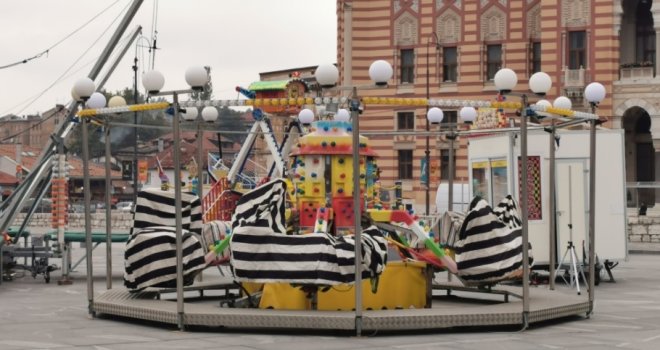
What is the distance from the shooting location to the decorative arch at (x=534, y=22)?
54719mm

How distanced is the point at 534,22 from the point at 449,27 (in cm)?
388

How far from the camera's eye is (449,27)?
184 ft

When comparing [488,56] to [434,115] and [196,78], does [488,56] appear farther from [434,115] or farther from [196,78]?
[196,78]

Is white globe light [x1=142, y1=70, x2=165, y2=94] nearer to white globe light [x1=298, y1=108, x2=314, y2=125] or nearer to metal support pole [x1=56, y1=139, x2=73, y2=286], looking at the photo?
white globe light [x1=298, y1=108, x2=314, y2=125]

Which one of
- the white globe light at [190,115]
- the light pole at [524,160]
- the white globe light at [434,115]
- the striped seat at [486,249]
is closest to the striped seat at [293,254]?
the light pole at [524,160]

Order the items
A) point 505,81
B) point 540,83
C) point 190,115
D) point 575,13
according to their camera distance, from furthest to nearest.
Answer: point 575,13
point 190,115
point 540,83
point 505,81

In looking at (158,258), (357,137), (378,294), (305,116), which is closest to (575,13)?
(305,116)

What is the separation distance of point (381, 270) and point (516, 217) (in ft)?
10.5

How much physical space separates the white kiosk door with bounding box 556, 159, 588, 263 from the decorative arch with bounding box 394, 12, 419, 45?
32.4m

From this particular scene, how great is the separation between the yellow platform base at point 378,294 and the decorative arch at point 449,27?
39.4 metres

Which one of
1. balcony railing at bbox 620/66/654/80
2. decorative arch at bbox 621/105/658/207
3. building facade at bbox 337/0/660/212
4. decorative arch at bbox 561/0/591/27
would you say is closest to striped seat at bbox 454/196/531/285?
building facade at bbox 337/0/660/212

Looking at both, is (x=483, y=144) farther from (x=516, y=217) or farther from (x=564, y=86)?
(x=564, y=86)

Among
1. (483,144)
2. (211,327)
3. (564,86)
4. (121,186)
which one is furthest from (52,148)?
(121,186)

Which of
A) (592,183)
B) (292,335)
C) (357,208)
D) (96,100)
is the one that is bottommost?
(292,335)
